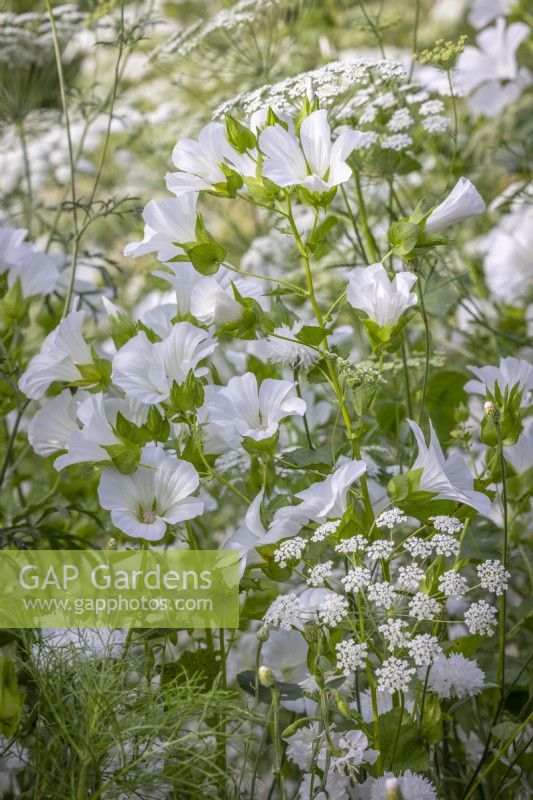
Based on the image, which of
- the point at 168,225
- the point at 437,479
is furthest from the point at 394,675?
the point at 168,225

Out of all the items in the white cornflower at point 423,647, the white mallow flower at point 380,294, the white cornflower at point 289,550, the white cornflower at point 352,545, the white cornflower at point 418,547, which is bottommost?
the white cornflower at point 423,647

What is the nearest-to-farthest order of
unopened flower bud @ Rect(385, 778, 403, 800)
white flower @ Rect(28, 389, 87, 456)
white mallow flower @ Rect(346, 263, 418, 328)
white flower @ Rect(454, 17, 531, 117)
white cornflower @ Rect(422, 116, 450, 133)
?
unopened flower bud @ Rect(385, 778, 403, 800) < white mallow flower @ Rect(346, 263, 418, 328) < white flower @ Rect(28, 389, 87, 456) < white cornflower @ Rect(422, 116, 450, 133) < white flower @ Rect(454, 17, 531, 117)

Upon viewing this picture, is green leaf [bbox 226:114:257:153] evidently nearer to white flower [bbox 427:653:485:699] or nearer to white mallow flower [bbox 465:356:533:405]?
white mallow flower [bbox 465:356:533:405]

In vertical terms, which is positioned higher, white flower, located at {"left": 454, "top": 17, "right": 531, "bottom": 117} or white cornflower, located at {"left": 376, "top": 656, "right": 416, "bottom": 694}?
white flower, located at {"left": 454, "top": 17, "right": 531, "bottom": 117}

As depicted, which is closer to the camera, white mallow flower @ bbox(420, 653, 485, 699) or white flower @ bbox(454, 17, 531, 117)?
white mallow flower @ bbox(420, 653, 485, 699)

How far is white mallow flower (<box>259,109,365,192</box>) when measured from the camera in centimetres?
65

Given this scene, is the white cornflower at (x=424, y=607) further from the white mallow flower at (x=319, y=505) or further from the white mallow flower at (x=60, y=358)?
the white mallow flower at (x=60, y=358)

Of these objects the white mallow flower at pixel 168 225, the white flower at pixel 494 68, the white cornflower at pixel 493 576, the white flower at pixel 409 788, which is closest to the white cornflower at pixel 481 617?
the white cornflower at pixel 493 576

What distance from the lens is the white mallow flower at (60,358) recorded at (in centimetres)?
75

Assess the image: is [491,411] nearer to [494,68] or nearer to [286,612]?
[286,612]

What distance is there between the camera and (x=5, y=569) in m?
0.82

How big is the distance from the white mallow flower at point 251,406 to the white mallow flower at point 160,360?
0.02 metres

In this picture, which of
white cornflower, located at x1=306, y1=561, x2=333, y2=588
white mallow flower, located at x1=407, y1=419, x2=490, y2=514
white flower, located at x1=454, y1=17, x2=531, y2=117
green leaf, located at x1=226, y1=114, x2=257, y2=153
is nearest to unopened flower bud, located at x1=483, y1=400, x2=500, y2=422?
white mallow flower, located at x1=407, y1=419, x2=490, y2=514

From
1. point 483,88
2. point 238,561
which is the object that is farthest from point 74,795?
point 483,88
